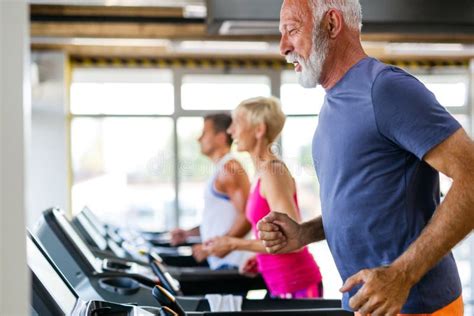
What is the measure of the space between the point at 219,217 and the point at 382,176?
2.88 metres

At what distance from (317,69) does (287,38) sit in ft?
0.44

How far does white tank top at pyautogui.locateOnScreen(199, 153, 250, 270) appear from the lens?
179 inches

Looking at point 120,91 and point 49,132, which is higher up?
point 120,91

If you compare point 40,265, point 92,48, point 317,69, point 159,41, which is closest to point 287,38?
point 317,69

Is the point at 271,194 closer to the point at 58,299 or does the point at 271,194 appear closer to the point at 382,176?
the point at 58,299

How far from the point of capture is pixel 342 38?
2012mm

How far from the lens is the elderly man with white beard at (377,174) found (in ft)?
5.37

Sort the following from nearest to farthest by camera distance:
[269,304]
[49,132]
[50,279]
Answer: [50,279], [269,304], [49,132]

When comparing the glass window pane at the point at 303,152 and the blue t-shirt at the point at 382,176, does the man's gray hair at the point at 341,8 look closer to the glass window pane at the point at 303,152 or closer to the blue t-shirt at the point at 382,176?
the blue t-shirt at the point at 382,176

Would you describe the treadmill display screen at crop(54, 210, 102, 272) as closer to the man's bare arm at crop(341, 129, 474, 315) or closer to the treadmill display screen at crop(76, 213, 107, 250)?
the treadmill display screen at crop(76, 213, 107, 250)

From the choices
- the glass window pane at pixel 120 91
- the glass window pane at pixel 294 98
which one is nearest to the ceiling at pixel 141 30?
the glass window pane at pixel 120 91

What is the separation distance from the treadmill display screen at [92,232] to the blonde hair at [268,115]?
1.16 meters

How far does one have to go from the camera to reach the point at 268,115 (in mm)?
3654

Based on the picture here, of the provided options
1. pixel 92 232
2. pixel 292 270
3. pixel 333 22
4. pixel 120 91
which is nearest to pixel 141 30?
pixel 120 91
